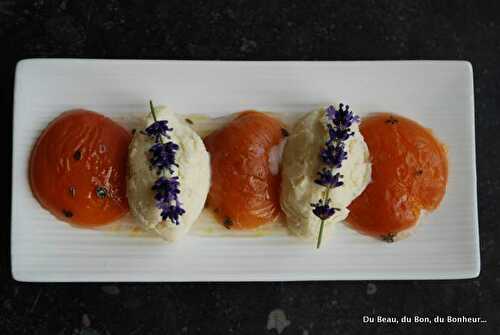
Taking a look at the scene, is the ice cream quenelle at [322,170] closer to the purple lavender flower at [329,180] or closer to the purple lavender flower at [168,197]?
the purple lavender flower at [329,180]

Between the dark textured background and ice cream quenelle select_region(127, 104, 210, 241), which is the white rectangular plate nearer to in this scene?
ice cream quenelle select_region(127, 104, 210, 241)

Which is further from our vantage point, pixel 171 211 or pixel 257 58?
pixel 257 58

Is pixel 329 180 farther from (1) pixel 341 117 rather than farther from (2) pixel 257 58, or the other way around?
(2) pixel 257 58

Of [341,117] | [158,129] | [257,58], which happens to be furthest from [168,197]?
[257,58]

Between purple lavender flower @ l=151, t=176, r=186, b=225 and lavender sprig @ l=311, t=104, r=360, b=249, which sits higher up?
lavender sprig @ l=311, t=104, r=360, b=249

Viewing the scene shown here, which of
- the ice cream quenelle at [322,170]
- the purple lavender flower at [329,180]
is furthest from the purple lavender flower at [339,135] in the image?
the purple lavender flower at [329,180]

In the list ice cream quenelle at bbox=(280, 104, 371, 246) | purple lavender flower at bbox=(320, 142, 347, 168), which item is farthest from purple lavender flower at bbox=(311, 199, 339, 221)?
purple lavender flower at bbox=(320, 142, 347, 168)

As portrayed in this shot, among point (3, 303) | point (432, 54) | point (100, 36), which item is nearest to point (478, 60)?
point (432, 54)
